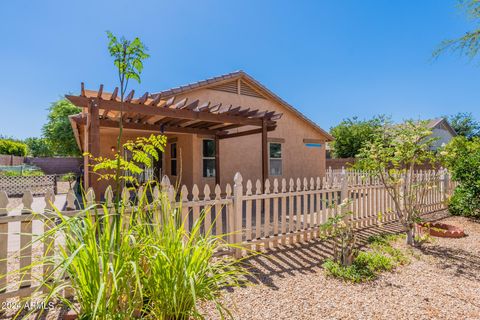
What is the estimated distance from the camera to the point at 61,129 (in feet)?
80.5

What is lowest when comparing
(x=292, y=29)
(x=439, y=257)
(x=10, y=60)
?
(x=439, y=257)

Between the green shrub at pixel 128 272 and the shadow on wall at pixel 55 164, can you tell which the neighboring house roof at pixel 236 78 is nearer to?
the green shrub at pixel 128 272

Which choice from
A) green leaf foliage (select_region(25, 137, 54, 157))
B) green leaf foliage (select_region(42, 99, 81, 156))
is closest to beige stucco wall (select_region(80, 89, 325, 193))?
green leaf foliage (select_region(42, 99, 81, 156))

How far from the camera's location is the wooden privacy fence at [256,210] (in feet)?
8.66

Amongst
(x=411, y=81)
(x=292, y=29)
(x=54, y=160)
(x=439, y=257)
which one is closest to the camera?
(x=439, y=257)

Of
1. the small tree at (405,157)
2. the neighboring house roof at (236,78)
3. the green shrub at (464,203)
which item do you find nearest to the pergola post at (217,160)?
the neighboring house roof at (236,78)

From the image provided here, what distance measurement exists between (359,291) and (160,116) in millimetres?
5444

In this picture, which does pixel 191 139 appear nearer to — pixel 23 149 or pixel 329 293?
pixel 329 293

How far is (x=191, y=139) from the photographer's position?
10.1 metres

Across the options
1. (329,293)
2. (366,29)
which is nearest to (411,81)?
(366,29)

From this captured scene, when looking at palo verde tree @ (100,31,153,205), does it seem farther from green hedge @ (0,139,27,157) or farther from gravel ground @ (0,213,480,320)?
green hedge @ (0,139,27,157)

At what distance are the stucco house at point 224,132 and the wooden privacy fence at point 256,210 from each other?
2413 millimetres

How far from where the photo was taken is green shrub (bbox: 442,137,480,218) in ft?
22.9

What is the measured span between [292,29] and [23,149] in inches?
1377
